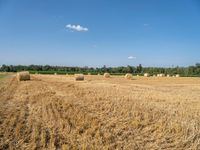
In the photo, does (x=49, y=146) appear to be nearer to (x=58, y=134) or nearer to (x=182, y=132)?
(x=58, y=134)

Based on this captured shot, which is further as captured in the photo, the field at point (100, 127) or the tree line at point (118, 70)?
the tree line at point (118, 70)

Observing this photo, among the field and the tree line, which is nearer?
the field

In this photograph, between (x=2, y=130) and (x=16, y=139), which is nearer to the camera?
(x=16, y=139)

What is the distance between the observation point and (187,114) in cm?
746

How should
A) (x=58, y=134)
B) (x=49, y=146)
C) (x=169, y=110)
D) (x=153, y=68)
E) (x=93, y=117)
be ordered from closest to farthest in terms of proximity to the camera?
(x=49, y=146) → (x=58, y=134) → (x=93, y=117) → (x=169, y=110) → (x=153, y=68)

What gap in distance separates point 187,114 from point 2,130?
5.65m

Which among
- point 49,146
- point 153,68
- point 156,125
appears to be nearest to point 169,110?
point 156,125

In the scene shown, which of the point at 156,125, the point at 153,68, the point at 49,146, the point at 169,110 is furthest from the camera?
the point at 153,68

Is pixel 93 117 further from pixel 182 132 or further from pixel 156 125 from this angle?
pixel 182 132

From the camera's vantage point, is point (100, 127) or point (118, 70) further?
point (118, 70)

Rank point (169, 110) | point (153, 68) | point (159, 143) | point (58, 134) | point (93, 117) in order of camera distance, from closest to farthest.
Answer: point (159, 143) → point (58, 134) → point (93, 117) → point (169, 110) → point (153, 68)

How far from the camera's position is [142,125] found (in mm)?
6305

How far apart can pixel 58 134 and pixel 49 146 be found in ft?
2.39

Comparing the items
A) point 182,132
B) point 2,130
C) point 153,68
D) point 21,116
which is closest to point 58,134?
point 2,130
